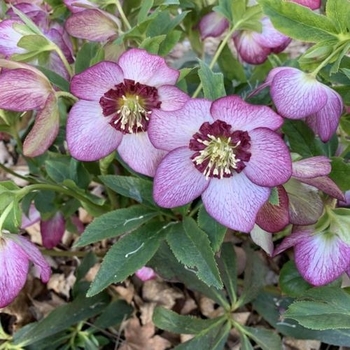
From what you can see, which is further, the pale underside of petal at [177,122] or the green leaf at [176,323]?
the green leaf at [176,323]

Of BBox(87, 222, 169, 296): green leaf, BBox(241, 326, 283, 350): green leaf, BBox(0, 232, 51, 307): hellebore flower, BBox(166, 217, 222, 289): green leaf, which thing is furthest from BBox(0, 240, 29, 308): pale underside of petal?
BBox(241, 326, 283, 350): green leaf

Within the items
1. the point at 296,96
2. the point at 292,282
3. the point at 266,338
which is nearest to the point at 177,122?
the point at 296,96

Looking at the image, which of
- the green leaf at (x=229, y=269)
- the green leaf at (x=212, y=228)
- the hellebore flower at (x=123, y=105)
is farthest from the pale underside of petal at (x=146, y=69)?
the green leaf at (x=229, y=269)

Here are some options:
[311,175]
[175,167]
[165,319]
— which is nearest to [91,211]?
[165,319]

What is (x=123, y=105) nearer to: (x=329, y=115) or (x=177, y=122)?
(x=177, y=122)

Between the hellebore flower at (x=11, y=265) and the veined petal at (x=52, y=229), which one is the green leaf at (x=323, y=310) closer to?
the hellebore flower at (x=11, y=265)

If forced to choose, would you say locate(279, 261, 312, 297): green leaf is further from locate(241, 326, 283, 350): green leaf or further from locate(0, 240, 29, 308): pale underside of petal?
locate(0, 240, 29, 308): pale underside of petal

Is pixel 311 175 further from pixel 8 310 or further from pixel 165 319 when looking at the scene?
pixel 8 310
